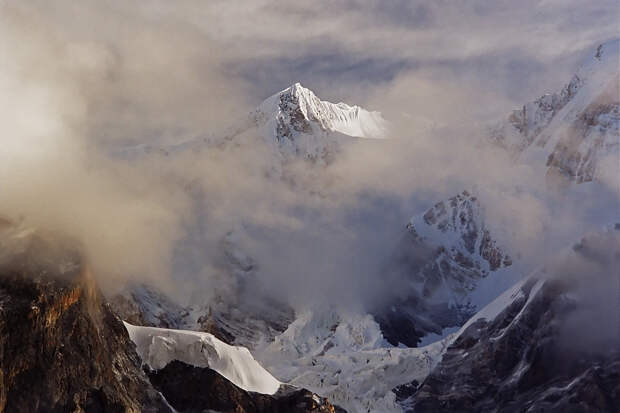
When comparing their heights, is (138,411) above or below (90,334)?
below

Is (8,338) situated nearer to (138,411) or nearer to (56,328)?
(56,328)

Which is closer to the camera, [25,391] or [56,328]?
[25,391]

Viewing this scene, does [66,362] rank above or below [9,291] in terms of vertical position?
below

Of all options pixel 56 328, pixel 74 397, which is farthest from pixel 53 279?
pixel 74 397

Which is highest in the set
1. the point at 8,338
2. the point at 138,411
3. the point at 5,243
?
the point at 5,243

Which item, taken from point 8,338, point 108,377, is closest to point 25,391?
point 8,338

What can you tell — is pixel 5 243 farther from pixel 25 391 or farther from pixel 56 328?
pixel 25 391
